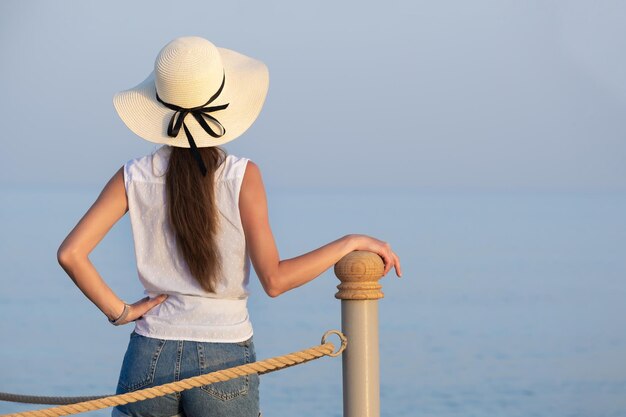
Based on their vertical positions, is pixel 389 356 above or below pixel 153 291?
above

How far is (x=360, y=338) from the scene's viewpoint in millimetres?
3268

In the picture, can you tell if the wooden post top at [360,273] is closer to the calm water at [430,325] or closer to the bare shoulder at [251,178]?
the bare shoulder at [251,178]

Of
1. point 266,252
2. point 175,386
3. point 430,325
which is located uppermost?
point 430,325

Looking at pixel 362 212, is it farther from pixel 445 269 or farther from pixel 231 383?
pixel 231 383

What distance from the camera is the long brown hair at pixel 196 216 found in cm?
295

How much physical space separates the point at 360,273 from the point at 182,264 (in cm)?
47

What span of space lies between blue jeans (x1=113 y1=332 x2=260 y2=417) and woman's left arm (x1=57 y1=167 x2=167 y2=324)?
0.12 meters

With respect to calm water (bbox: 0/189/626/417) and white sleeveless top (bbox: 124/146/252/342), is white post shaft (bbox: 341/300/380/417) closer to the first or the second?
white sleeveless top (bbox: 124/146/252/342)

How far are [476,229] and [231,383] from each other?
29.1 m

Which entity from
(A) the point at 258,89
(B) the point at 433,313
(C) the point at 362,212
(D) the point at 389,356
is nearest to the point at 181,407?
(A) the point at 258,89

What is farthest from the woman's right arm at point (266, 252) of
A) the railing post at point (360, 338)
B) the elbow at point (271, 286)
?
the railing post at point (360, 338)

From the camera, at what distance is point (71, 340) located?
15.8m

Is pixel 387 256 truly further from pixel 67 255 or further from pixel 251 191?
pixel 67 255

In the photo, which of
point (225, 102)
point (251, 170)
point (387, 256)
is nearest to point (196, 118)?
point (225, 102)
